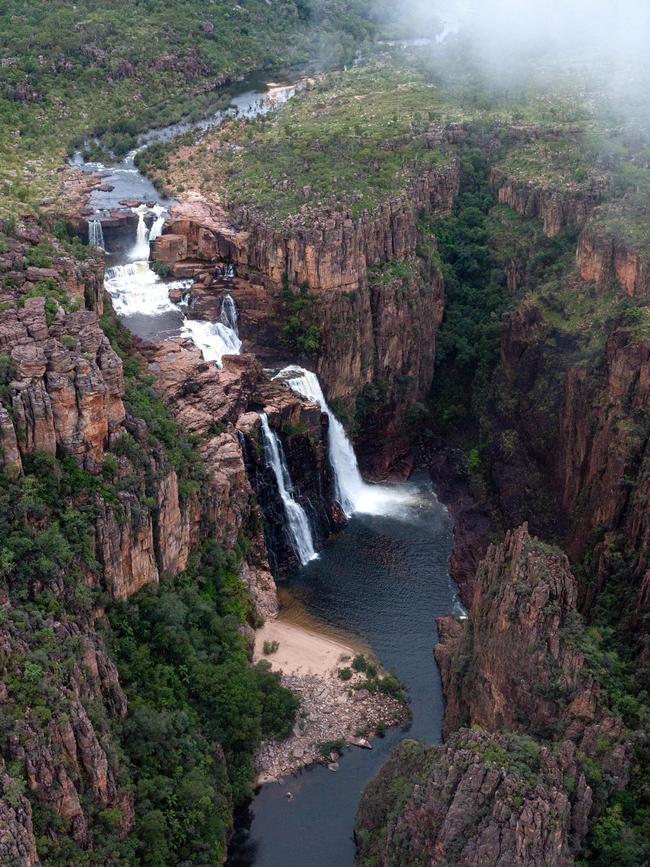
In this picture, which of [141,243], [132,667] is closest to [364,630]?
[132,667]

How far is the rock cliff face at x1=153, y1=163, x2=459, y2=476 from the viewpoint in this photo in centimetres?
7056

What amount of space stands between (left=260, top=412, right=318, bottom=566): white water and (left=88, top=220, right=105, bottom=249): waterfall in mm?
15551

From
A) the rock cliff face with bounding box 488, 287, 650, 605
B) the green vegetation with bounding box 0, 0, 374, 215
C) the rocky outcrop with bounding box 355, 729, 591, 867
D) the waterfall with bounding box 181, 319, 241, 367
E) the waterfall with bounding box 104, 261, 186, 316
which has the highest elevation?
the green vegetation with bounding box 0, 0, 374, 215

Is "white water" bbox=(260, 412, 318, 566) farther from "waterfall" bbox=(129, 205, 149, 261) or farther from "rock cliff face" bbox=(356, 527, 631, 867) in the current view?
"waterfall" bbox=(129, 205, 149, 261)

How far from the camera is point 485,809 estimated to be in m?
39.0

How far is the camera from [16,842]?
3491 cm

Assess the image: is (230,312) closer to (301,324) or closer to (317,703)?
(301,324)

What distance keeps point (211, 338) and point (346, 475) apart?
1154 cm

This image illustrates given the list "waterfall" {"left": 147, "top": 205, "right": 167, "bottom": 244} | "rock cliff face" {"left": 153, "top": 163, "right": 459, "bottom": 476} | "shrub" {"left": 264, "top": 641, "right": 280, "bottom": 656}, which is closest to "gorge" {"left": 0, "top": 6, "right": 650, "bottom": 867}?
"waterfall" {"left": 147, "top": 205, "right": 167, "bottom": 244}

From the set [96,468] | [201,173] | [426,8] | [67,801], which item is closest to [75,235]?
[201,173]

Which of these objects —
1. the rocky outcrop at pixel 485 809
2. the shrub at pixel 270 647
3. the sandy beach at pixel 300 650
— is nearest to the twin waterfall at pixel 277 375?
the sandy beach at pixel 300 650

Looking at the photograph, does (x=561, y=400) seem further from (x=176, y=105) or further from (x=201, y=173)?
(x=176, y=105)

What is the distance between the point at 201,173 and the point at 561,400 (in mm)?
30349

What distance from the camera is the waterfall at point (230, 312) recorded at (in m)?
69.7
